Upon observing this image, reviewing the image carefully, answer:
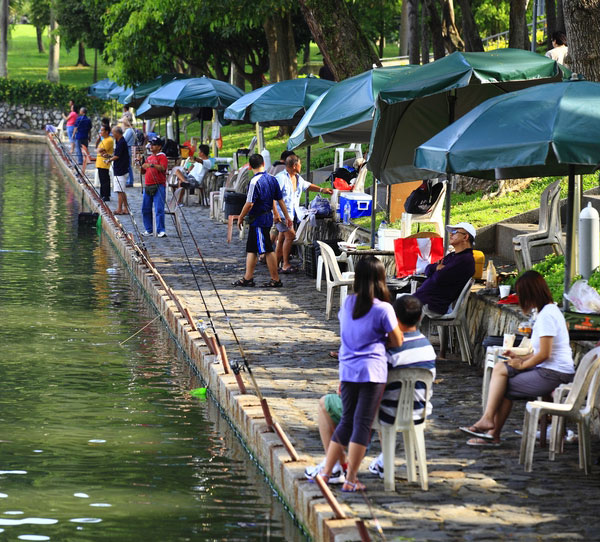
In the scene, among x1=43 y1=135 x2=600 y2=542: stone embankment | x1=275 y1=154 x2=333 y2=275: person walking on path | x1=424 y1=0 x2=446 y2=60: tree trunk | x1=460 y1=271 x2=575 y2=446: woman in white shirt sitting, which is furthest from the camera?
x1=424 y1=0 x2=446 y2=60: tree trunk

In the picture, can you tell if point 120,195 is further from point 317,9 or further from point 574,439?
point 574,439

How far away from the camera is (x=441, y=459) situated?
26.7 feet

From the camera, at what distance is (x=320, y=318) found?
46.1 feet

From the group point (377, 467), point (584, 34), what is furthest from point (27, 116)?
point (377, 467)

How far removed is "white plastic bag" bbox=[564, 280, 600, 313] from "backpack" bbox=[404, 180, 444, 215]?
19.9 feet

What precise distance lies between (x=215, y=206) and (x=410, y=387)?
18.1m

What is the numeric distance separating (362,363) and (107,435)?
11.3 feet

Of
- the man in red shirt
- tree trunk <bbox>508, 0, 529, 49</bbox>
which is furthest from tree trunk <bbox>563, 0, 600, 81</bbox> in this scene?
tree trunk <bbox>508, 0, 529, 49</bbox>

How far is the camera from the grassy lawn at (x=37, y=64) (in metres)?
77.6

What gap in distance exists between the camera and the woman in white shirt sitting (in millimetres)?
8258

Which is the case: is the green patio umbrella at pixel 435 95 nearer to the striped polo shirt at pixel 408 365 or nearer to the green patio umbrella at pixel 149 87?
the striped polo shirt at pixel 408 365

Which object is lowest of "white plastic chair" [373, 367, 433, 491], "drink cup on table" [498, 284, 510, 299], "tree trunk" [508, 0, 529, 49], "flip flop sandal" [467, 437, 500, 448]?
"flip flop sandal" [467, 437, 500, 448]

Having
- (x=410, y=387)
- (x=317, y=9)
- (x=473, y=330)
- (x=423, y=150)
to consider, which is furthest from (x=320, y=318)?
(x=317, y=9)

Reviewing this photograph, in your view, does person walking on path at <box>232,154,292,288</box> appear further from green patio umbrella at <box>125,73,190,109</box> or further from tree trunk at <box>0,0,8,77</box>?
tree trunk at <box>0,0,8,77</box>
